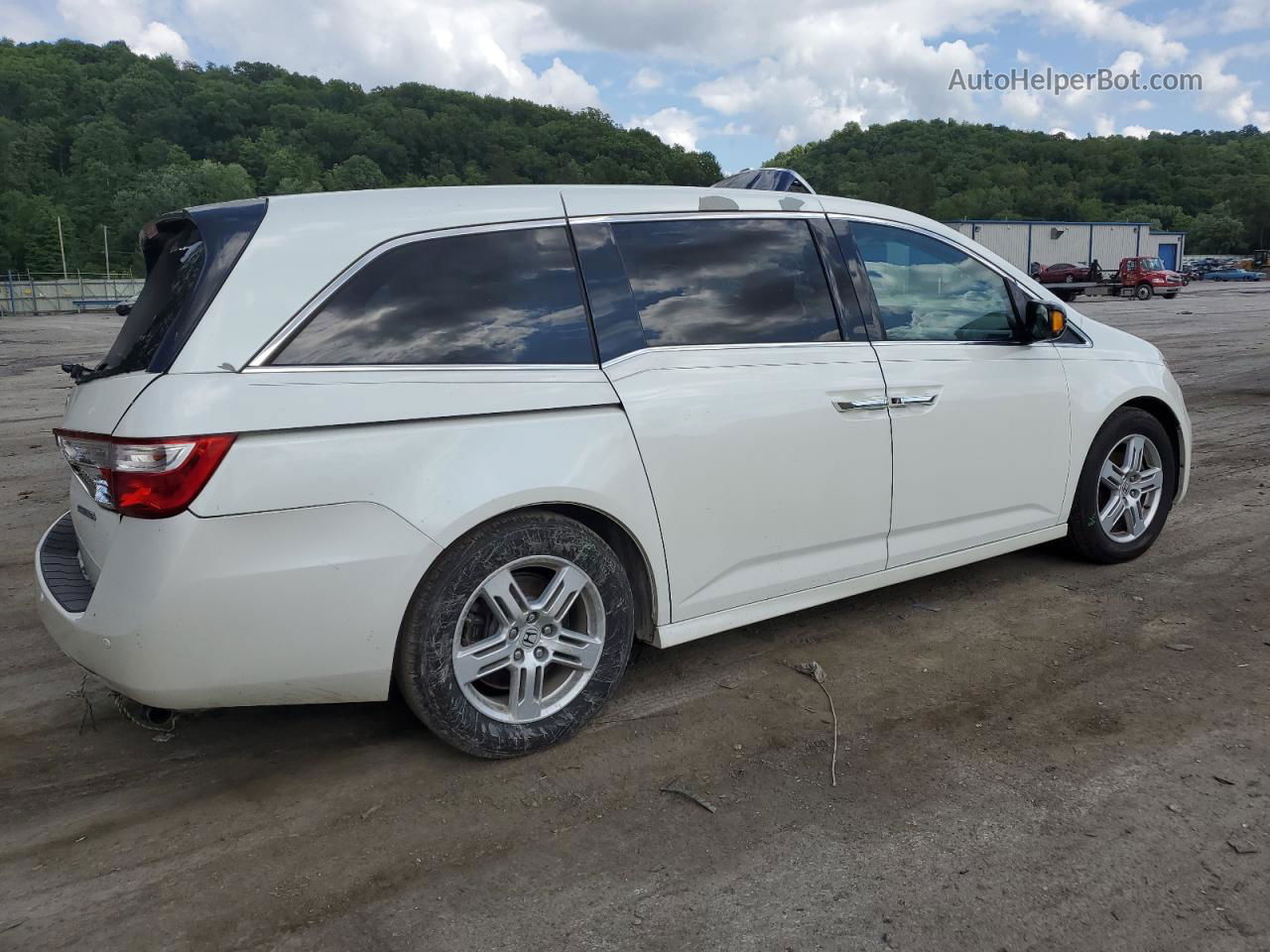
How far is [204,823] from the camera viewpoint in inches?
109

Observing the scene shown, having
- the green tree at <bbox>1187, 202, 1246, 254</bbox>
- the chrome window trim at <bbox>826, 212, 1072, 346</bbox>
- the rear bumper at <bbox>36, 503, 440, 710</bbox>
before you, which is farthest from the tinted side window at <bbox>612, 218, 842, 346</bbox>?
the green tree at <bbox>1187, 202, 1246, 254</bbox>

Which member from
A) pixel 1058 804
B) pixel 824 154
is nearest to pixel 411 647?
pixel 1058 804

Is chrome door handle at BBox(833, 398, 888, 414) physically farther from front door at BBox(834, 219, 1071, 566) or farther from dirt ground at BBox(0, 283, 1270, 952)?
dirt ground at BBox(0, 283, 1270, 952)

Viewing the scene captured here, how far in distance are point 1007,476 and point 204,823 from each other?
3.35m

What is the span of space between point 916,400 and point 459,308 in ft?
6.12

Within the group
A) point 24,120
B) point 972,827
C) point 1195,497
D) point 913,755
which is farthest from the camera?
point 24,120

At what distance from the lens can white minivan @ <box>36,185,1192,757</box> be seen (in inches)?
102

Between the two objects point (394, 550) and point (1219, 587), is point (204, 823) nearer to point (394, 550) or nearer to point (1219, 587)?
point (394, 550)

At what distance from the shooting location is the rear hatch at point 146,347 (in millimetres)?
2648

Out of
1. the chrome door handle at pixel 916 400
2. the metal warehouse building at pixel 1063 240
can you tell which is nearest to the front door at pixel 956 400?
the chrome door handle at pixel 916 400

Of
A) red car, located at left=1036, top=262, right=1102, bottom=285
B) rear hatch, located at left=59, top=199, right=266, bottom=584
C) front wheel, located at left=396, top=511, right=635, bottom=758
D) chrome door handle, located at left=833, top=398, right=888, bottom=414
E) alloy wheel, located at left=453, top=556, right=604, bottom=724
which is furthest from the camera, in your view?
red car, located at left=1036, top=262, right=1102, bottom=285

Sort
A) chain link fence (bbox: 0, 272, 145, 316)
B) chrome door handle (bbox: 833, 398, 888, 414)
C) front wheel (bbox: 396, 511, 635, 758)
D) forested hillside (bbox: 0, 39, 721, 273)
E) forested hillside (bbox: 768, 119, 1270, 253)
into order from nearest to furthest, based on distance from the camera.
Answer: front wheel (bbox: 396, 511, 635, 758) < chrome door handle (bbox: 833, 398, 888, 414) < chain link fence (bbox: 0, 272, 145, 316) < forested hillside (bbox: 0, 39, 721, 273) < forested hillside (bbox: 768, 119, 1270, 253)

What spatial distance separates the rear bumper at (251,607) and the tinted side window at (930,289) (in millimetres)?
2199

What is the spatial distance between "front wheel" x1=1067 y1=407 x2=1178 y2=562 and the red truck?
39.4 meters
